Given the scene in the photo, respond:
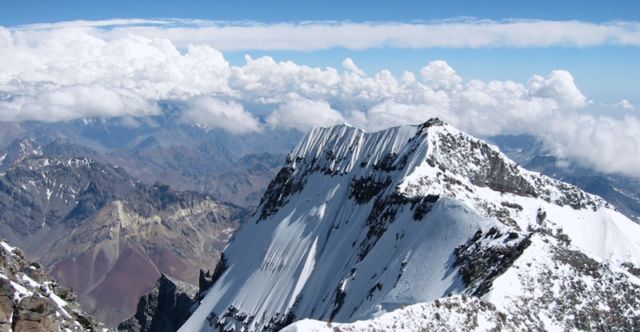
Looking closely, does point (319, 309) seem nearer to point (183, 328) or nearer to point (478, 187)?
point (478, 187)

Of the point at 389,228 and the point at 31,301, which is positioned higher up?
the point at 31,301

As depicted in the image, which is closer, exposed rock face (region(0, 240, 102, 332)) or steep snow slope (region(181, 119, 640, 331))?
exposed rock face (region(0, 240, 102, 332))

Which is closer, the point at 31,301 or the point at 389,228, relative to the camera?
the point at 31,301

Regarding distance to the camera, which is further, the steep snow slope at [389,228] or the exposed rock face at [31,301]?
the steep snow slope at [389,228]
